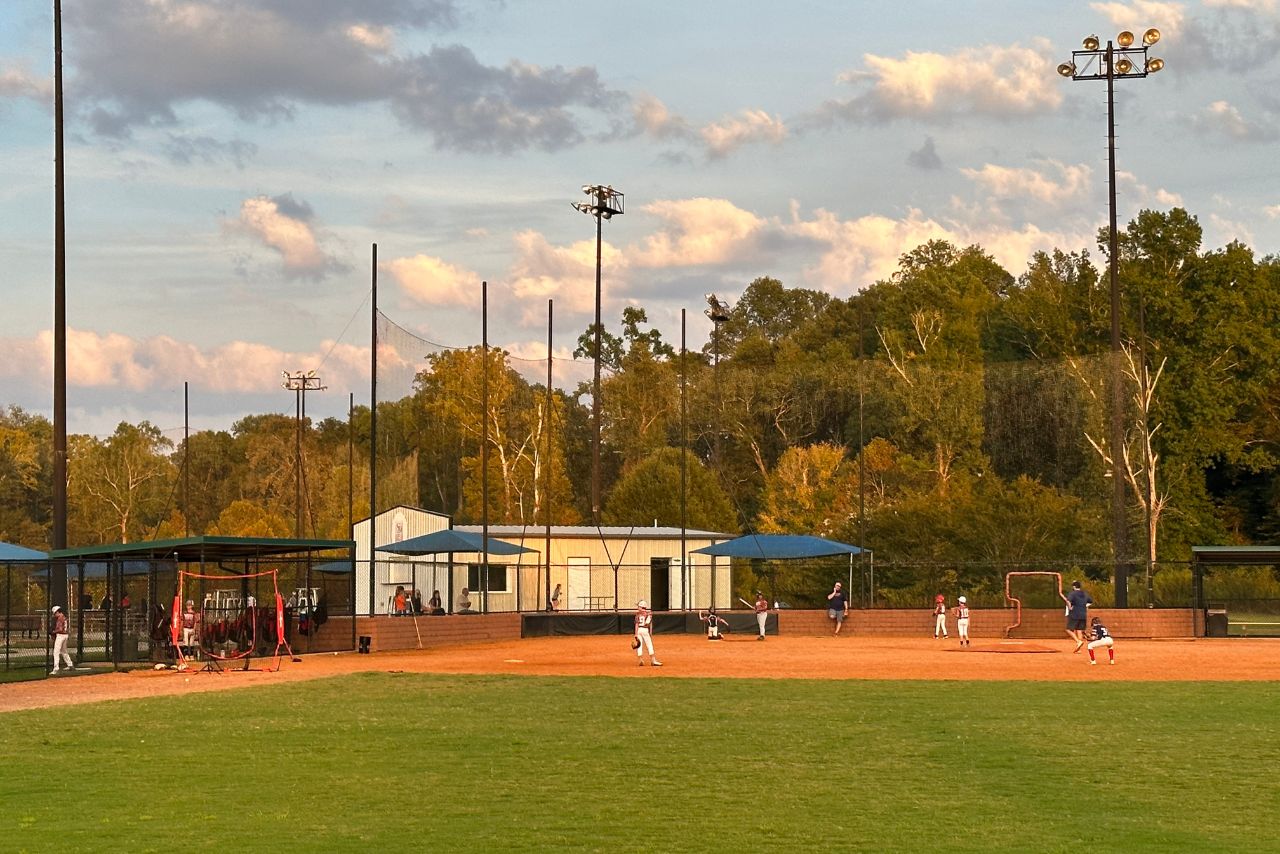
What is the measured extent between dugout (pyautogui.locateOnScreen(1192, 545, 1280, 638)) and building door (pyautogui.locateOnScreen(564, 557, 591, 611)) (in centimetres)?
2088

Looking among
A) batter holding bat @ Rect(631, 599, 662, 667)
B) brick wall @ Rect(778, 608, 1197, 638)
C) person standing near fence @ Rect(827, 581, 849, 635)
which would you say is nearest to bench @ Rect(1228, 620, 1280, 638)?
brick wall @ Rect(778, 608, 1197, 638)

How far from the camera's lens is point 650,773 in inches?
632

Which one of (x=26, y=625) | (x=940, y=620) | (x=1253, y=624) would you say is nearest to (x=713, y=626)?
(x=940, y=620)

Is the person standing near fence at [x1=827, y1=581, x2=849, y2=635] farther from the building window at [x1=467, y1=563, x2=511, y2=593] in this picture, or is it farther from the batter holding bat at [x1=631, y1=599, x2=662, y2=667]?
the batter holding bat at [x1=631, y1=599, x2=662, y2=667]

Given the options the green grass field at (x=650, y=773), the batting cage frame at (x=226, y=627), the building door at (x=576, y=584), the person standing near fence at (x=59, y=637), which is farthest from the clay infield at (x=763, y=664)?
the building door at (x=576, y=584)

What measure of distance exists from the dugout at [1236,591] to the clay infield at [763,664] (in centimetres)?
234

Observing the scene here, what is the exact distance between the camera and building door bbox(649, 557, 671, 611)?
5878cm

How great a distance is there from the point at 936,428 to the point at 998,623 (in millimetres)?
33168

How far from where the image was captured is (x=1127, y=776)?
619 inches

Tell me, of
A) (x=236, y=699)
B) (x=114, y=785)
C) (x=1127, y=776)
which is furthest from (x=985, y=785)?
(x=236, y=699)

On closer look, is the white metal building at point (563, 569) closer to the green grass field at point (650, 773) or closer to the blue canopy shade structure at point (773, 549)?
the blue canopy shade structure at point (773, 549)

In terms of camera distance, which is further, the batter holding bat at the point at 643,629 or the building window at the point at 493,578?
the building window at the point at 493,578

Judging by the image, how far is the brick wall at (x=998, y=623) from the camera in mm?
46812

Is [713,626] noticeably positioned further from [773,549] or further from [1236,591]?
[1236,591]
